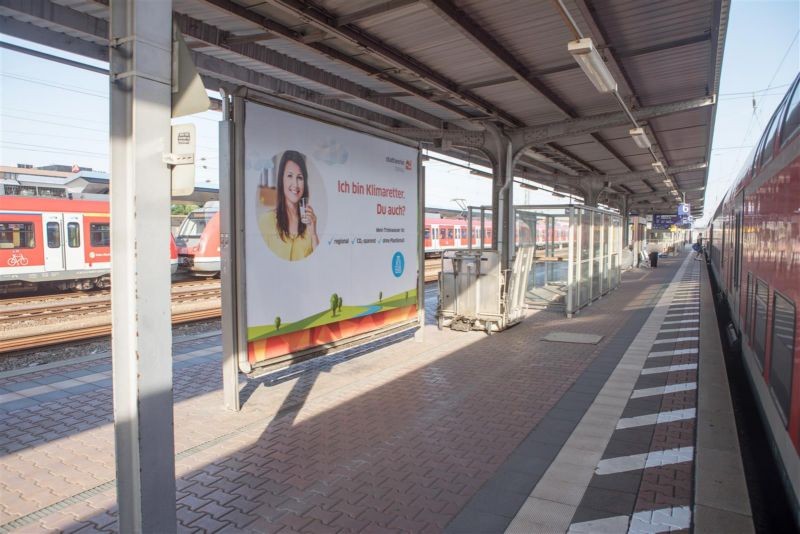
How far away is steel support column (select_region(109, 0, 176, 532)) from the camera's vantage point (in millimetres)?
2611

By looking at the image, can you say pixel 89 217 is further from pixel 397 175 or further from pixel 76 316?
pixel 397 175

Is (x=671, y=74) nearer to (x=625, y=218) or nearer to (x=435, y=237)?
(x=435, y=237)

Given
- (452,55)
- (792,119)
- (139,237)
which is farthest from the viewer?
(452,55)

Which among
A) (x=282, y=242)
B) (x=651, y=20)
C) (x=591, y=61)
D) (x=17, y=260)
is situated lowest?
(x=17, y=260)

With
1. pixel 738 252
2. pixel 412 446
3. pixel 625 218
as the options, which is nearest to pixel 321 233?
pixel 412 446

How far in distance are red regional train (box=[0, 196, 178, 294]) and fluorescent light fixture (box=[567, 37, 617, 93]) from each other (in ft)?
45.0

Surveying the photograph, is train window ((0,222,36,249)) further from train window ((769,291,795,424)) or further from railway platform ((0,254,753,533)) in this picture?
train window ((769,291,795,424))

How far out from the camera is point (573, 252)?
12.6 meters

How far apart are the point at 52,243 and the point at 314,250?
539 inches

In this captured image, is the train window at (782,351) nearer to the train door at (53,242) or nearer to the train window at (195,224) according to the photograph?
the train door at (53,242)

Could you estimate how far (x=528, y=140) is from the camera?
1205 centimetres

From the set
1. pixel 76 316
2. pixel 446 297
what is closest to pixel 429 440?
pixel 446 297

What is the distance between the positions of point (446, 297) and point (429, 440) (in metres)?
5.85

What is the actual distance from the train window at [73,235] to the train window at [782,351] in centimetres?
1818
